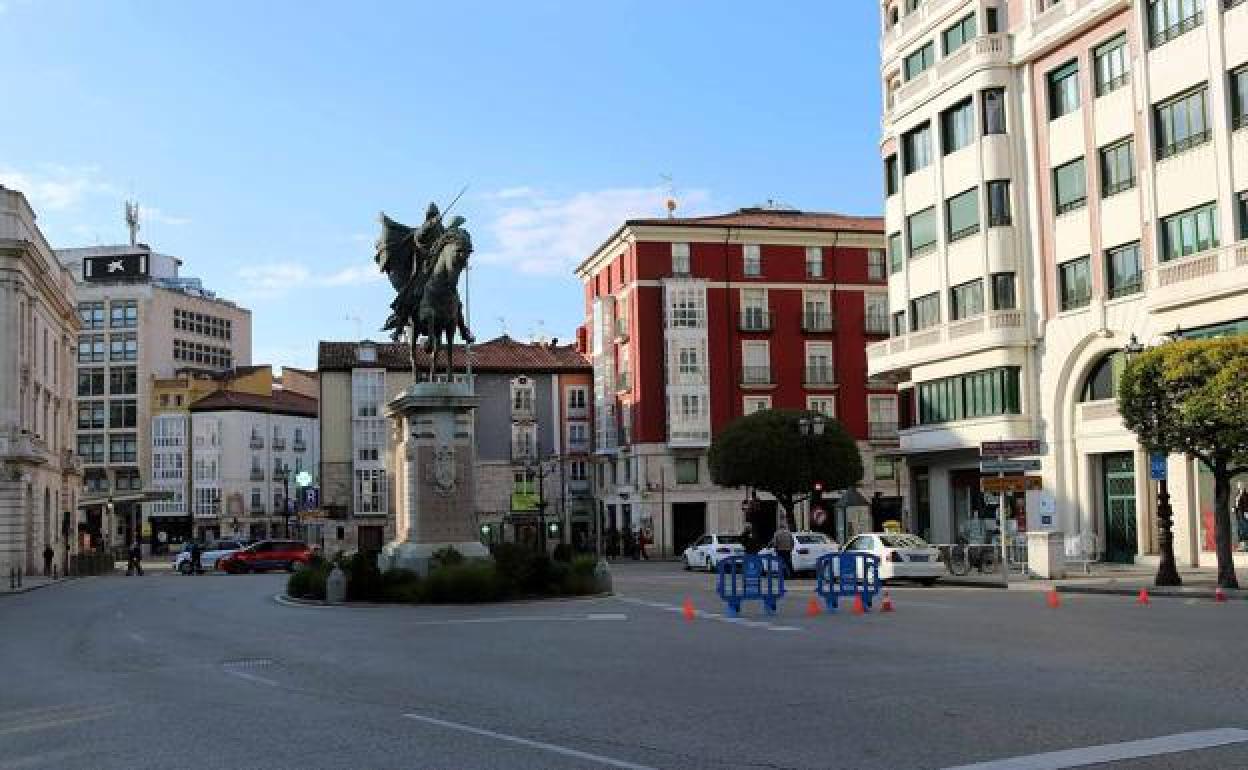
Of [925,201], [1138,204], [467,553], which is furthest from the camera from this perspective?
[925,201]

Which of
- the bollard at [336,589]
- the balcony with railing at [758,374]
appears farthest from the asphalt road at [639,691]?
the balcony with railing at [758,374]

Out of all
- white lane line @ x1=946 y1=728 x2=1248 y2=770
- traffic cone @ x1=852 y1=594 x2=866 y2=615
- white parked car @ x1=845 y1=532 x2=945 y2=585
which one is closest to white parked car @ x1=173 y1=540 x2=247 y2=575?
white parked car @ x1=845 y1=532 x2=945 y2=585

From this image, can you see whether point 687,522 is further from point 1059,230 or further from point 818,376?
point 1059,230

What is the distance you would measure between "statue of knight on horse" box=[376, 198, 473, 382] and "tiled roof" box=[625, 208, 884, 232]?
39559 millimetres

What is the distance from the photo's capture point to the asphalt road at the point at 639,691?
373 inches

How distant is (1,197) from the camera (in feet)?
193

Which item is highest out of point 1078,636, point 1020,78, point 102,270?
point 102,270

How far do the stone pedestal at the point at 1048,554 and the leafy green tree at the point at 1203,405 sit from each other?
545 centimetres

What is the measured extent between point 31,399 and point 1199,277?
166ft

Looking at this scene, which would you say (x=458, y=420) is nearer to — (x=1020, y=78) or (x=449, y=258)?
(x=449, y=258)

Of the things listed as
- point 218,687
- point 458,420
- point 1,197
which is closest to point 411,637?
A: point 218,687

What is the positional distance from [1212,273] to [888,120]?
749 inches

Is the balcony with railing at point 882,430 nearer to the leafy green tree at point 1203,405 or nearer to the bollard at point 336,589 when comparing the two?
the leafy green tree at point 1203,405

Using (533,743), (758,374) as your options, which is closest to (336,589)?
(533,743)
